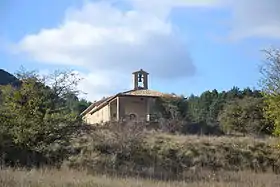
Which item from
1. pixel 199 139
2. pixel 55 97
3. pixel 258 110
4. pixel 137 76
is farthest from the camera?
pixel 137 76

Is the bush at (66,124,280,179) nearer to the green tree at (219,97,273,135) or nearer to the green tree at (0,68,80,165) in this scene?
the green tree at (0,68,80,165)

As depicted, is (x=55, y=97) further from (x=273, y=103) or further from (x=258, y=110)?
(x=258, y=110)

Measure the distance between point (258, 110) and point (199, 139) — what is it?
47.3 ft

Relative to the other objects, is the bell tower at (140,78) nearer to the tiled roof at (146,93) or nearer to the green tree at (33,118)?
the tiled roof at (146,93)

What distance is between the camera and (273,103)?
77.2 ft

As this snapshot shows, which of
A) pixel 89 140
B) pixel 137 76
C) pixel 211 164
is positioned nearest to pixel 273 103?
pixel 211 164

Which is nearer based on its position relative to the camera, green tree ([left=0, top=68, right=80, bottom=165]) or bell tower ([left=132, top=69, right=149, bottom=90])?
green tree ([left=0, top=68, right=80, bottom=165])

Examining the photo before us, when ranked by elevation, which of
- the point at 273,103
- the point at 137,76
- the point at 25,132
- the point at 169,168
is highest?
the point at 137,76

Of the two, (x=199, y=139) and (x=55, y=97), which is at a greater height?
(x=55, y=97)

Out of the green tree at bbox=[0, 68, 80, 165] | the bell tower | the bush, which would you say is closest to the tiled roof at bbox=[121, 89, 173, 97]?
the bell tower

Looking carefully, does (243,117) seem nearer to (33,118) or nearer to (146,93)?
(146,93)

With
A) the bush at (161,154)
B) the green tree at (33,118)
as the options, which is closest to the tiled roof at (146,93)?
the bush at (161,154)

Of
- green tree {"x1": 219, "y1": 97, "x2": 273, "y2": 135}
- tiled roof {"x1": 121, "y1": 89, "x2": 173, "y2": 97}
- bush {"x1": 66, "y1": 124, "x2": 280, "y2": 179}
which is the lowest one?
bush {"x1": 66, "y1": 124, "x2": 280, "y2": 179}

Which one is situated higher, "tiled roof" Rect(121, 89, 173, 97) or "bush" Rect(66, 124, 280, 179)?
"tiled roof" Rect(121, 89, 173, 97)
